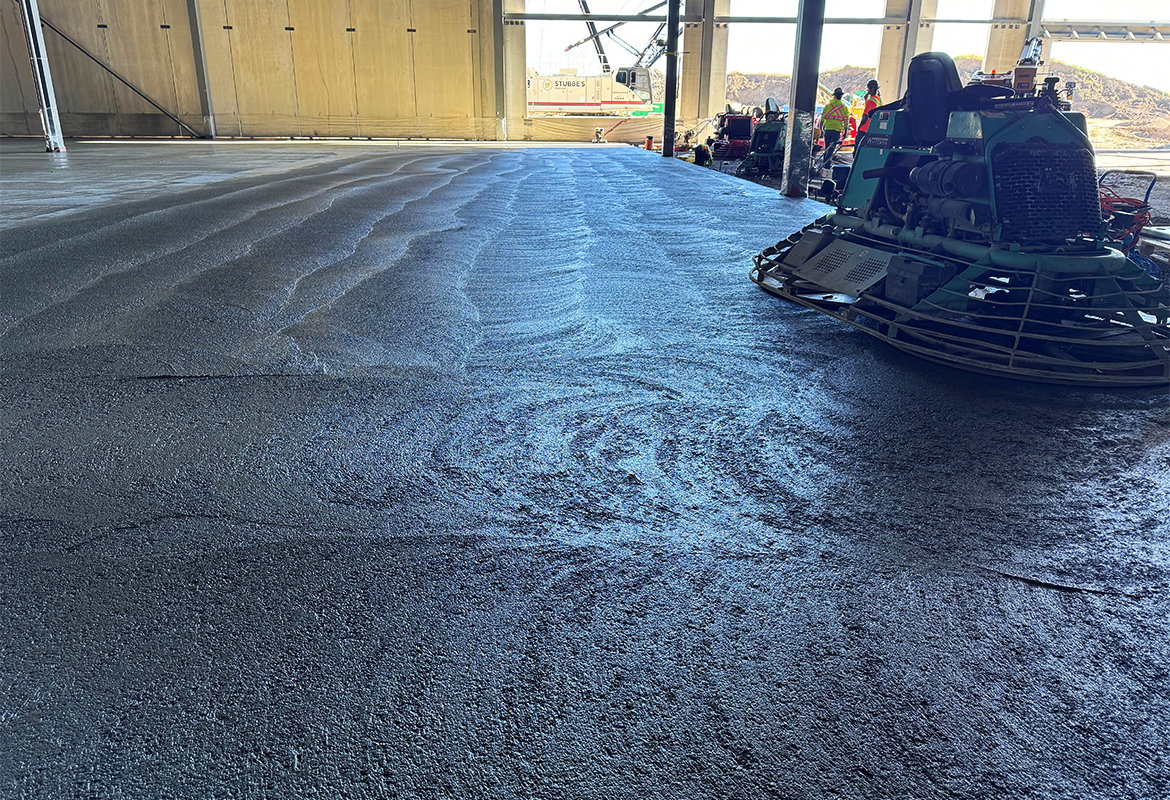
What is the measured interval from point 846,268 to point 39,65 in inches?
613

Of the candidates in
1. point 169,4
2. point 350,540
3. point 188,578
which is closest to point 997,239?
point 350,540

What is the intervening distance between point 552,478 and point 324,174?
9858 millimetres

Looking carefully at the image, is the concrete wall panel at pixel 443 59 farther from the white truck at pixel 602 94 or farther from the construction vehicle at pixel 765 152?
the construction vehicle at pixel 765 152

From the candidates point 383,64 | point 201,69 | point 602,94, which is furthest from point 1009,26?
point 201,69

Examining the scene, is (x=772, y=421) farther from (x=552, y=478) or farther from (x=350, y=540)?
(x=350, y=540)

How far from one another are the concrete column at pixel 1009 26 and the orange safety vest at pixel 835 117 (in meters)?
13.6

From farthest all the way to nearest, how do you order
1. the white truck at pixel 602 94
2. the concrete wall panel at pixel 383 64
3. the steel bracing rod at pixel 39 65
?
the white truck at pixel 602 94 < the concrete wall panel at pixel 383 64 < the steel bracing rod at pixel 39 65

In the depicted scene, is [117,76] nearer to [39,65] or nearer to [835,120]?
[39,65]

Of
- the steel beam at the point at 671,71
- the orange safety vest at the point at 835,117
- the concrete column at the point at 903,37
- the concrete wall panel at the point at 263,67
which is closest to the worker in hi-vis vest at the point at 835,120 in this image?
the orange safety vest at the point at 835,117

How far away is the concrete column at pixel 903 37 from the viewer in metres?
23.1

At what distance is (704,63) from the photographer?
2355cm

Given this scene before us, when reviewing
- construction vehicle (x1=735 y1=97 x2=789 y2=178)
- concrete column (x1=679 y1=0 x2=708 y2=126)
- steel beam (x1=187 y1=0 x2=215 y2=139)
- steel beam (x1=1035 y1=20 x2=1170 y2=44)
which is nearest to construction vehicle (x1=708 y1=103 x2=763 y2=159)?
construction vehicle (x1=735 y1=97 x2=789 y2=178)

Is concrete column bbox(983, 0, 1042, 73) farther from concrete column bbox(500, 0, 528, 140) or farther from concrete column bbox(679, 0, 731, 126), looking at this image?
concrete column bbox(500, 0, 528, 140)

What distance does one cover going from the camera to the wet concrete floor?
4.14 ft
